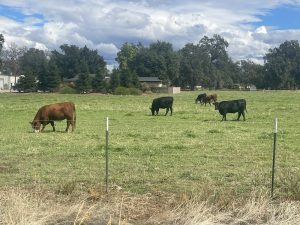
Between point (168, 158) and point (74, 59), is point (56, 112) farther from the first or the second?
point (74, 59)

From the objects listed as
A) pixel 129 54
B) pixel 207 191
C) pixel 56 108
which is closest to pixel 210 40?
pixel 129 54

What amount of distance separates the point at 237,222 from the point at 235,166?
214 inches

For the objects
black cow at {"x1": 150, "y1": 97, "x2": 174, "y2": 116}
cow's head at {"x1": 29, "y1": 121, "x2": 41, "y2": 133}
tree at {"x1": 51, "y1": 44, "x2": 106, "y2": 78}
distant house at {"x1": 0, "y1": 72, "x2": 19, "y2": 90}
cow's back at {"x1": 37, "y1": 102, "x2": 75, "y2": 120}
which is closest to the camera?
cow's head at {"x1": 29, "y1": 121, "x2": 41, "y2": 133}

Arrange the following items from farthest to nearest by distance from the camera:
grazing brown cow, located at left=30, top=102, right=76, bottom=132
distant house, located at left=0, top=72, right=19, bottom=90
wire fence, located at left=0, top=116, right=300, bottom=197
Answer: distant house, located at left=0, top=72, right=19, bottom=90 → grazing brown cow, located at left=30, top=102, right=76, bottom=132 → wire fence, located at left=0, top=116, right=300, bottom=197

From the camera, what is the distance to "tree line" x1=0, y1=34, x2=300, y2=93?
99.7 metres

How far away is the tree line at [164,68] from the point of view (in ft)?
327

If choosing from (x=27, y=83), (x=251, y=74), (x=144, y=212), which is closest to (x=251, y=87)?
(x=251, y=74)

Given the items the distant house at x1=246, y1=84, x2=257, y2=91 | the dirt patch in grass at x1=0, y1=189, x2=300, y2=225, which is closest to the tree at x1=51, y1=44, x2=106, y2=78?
the distant house at x1=246, y1=84, x2=257, y2=91

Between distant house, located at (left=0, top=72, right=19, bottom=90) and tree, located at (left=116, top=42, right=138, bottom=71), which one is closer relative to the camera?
distant house, located at (left=0, top=72, right=19, bottom=90)

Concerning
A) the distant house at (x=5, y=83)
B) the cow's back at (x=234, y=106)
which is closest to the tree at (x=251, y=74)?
the distant house at (x=5, y=83)

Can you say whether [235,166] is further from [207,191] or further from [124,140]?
[124,140]

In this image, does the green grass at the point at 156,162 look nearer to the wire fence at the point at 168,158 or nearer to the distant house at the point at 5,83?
the wire fence at the point at 168,158

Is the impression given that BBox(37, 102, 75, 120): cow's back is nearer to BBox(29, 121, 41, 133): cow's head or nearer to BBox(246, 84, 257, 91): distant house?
BBox(29, 121, 41, 133): cow's head

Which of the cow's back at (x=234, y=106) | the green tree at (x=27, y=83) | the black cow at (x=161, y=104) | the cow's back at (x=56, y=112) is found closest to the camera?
the cow's back at (x=56, y=112)
